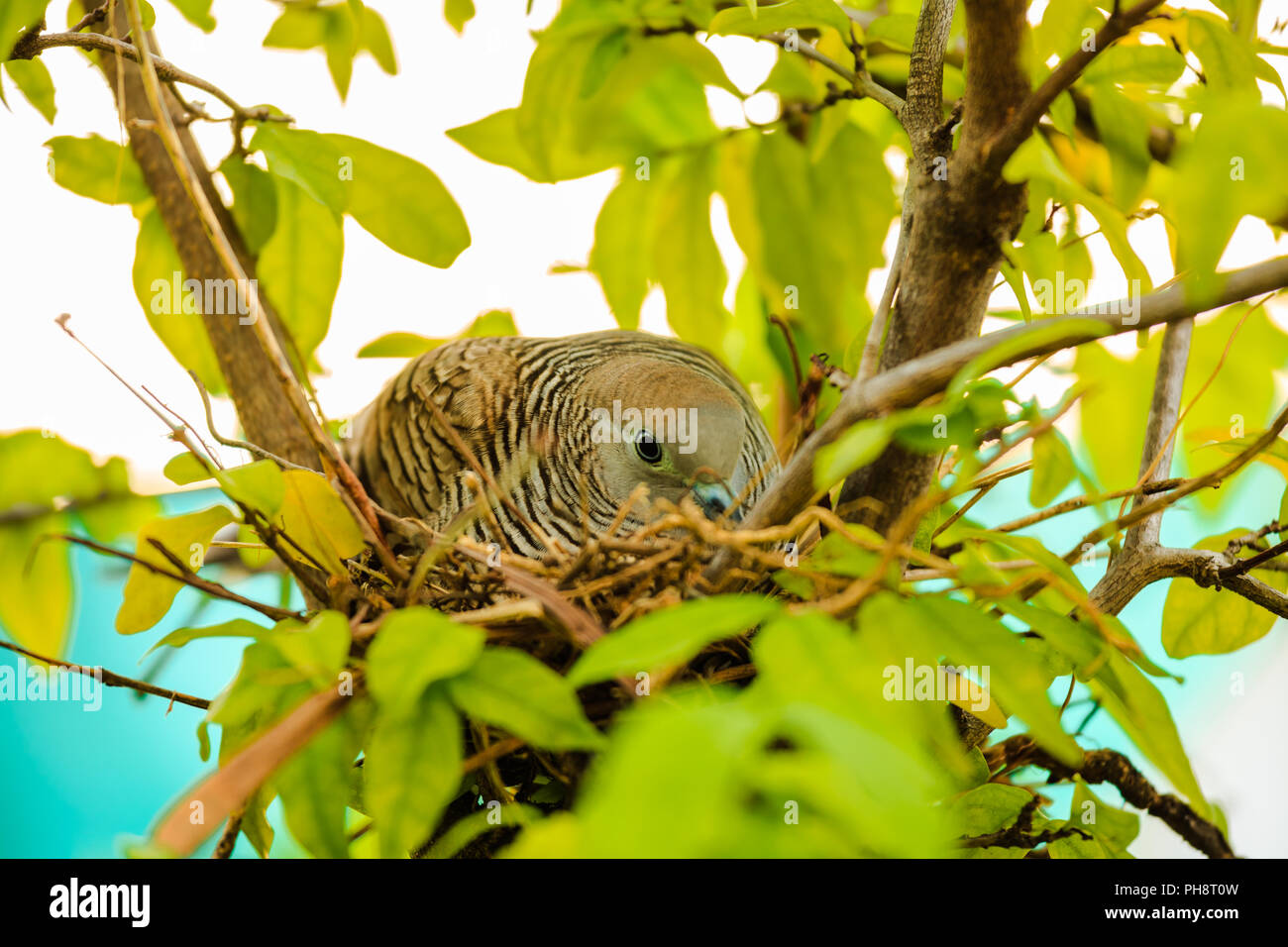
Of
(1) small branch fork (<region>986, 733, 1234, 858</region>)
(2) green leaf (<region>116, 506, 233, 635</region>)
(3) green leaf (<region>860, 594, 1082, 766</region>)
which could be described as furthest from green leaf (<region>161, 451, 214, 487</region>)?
(1) small branch fork (<region>986, 733, 1234, 858</region>)

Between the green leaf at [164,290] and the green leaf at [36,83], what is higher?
the green leaf at [36,83]

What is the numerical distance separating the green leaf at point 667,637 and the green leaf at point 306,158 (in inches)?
18.7

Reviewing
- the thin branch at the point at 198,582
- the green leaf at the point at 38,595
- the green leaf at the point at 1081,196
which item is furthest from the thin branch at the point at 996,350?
the green leaf at the point at 38,595

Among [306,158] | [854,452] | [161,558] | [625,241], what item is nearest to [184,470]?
[161,558]

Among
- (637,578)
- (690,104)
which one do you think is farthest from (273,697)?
(690,104)

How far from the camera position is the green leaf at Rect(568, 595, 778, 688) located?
0.37 m

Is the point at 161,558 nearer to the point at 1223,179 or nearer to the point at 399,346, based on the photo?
the point at 399,346

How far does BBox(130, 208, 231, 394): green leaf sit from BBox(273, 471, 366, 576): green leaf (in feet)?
1.06

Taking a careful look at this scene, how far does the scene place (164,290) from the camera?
3.04 feet

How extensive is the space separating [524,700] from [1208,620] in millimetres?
577

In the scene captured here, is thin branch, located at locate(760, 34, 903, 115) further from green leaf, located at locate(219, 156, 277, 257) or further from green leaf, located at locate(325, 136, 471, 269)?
green leaf, located at locate(219, 156, 277, 257)

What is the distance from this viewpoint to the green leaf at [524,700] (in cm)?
44

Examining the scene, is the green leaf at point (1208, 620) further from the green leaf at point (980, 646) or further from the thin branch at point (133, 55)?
the thin branch at point (133, 55)
